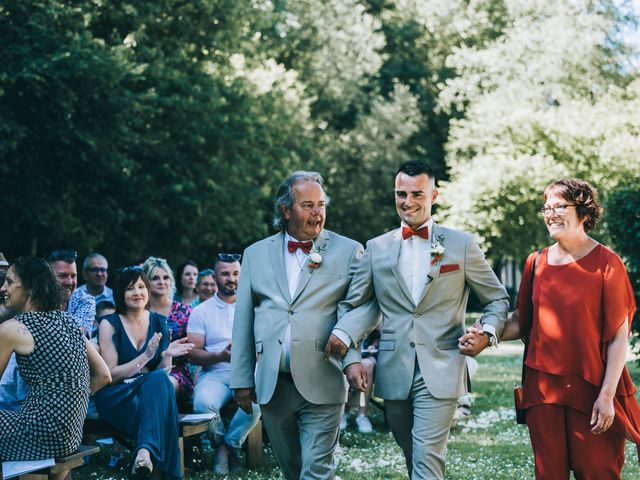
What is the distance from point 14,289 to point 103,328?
2.15 meters

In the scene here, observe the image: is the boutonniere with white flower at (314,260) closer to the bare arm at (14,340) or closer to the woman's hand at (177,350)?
the bare arm at (14,340)

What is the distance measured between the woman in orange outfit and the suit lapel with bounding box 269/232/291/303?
1.61 meters

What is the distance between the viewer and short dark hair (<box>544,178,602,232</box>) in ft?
18.2

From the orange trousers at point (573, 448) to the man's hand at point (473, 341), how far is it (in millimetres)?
503

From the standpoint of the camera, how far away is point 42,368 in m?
6.36

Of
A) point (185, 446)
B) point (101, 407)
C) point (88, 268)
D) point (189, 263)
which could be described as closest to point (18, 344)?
point (101, 407)

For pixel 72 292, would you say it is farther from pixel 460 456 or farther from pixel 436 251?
pixel 436 251

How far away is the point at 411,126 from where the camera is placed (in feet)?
137

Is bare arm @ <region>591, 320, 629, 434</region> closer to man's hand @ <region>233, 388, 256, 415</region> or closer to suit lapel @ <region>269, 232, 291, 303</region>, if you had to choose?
suit lapel @ <region>269, 232, 291, 303</region>

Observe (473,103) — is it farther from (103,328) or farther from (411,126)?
(103,328)

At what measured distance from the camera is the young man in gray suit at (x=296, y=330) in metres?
5.91

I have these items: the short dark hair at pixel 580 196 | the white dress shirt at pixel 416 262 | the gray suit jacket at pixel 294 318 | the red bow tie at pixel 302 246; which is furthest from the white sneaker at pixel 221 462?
the short dark hair at pixel 580 196

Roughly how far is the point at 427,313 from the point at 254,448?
390cm

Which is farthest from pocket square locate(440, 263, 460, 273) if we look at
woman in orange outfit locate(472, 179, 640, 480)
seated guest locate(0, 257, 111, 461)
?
seated guest locate(0, 257, 111, 461)
